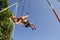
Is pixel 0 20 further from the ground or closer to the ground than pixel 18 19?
further from the ground

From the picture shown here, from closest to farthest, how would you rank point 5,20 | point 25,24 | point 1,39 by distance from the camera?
1. point 25,24
2. point 1,39
3. point 5,20

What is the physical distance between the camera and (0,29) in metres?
19.1

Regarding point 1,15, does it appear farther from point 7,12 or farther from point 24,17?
point 24,17

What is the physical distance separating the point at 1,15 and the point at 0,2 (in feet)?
2.93

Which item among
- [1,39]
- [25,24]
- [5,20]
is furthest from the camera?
[5,20]

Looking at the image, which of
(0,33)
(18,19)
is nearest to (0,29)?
(0,33)

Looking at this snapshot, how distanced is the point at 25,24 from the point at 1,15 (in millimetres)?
6330

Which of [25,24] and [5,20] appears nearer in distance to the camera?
[25,24]

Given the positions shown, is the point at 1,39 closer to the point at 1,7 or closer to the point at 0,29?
the point at 0,29

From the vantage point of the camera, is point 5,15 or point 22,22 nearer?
point 22,22

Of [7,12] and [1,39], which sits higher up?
[7,12]

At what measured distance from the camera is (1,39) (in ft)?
61.1

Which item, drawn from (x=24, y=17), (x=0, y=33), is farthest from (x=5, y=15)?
(x=24, y=17)

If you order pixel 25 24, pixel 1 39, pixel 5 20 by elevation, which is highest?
pixel 5 20
